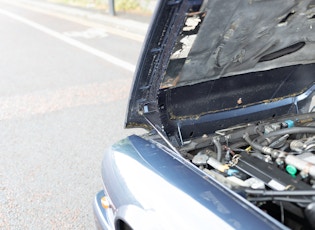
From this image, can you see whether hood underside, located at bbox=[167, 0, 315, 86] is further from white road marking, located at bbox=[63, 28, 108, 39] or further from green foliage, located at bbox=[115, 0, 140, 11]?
green foliage, located at bbox=[115, 0, 140, 11]

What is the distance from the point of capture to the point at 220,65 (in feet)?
7.42

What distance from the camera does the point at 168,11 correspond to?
179 centimetres

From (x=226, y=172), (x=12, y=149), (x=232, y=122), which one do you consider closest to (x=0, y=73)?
(x=12, y=149)

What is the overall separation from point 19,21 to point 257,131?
11760 mm

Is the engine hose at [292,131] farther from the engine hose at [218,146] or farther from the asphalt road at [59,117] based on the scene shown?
the asphalt road at [59,117]

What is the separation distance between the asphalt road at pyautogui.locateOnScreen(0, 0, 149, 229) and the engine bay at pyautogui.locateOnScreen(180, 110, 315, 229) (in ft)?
4.48

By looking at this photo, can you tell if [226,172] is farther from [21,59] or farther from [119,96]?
[21,59]

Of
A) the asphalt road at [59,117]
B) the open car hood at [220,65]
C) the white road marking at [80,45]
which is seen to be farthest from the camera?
the white road marking at [80,45]

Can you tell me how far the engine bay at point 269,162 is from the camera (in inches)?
68.4

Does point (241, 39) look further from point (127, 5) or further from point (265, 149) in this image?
point (127, 5)

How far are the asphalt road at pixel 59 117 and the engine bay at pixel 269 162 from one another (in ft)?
4.48

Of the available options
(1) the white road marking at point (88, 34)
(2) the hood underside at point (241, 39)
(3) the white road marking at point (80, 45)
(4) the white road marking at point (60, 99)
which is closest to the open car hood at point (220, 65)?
(2) the hood underside at point (241, 39)

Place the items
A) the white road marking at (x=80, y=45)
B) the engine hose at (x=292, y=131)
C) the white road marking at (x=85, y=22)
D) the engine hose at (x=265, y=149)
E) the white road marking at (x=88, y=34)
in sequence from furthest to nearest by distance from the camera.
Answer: the white road marking at (x=88, y=34) → the white road marking at (x=85, y=22) → the white road marking at (x=80, y=45) → the engine hose at (x=292, y=131) → the engine hose at (x=265, y=149)

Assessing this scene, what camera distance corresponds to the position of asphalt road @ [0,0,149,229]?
3.36m
